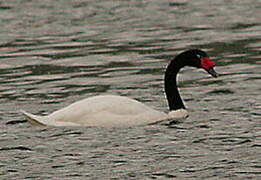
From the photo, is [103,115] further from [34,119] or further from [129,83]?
[129,83]

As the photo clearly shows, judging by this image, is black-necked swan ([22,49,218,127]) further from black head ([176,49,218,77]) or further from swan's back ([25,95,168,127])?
black head ([176,49,218,77])

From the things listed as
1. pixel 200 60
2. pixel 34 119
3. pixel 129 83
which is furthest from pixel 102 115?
pixel 129 83

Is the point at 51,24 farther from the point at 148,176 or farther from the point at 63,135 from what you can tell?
the point at 148,176

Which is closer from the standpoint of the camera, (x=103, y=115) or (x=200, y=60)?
(x=103, y=115)

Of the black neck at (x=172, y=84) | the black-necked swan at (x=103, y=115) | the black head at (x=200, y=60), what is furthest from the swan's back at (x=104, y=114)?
the black head at (x=200, y=60)

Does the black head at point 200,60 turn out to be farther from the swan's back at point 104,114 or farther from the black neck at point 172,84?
the swan's back at point 104,114

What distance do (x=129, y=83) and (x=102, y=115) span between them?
4.15 metres

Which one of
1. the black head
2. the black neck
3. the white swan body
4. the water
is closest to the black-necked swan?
the white swan body

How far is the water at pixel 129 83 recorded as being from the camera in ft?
40.5

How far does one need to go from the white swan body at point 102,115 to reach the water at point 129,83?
0.54 ft

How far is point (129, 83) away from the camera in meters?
18.7

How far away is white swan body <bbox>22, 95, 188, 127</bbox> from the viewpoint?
1453cm

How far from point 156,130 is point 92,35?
38.5 ft

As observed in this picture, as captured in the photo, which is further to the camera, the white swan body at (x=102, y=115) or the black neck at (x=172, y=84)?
the black neck at (x=172, y=84)
